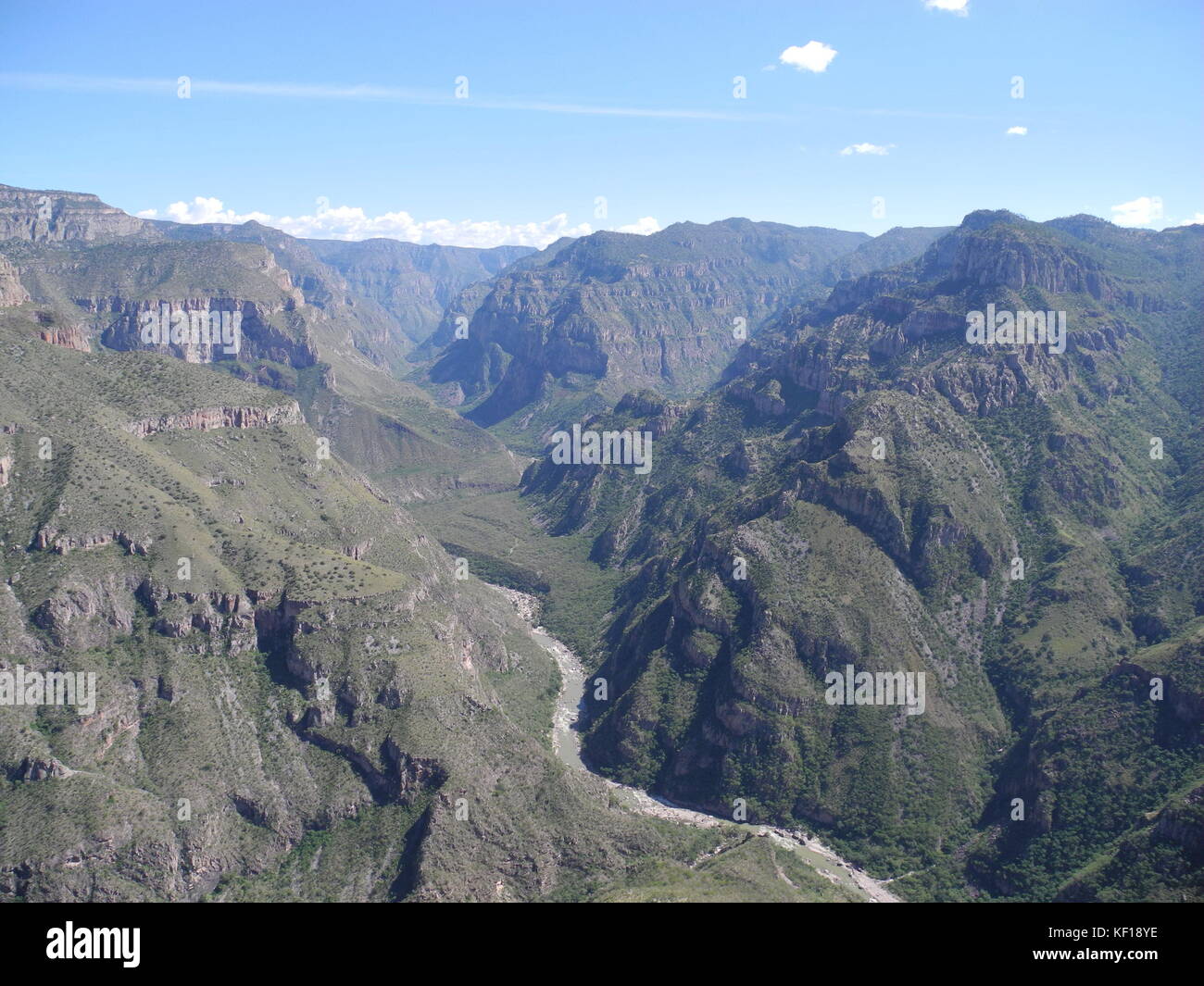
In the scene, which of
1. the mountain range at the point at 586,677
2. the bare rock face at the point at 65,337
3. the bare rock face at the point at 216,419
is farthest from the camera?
the bare rock face at the point at 65,337

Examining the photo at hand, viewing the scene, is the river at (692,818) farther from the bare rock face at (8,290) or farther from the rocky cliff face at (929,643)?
the bare rock face at (8,290)

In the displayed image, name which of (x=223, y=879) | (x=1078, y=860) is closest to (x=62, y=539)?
(x=223, y=879)

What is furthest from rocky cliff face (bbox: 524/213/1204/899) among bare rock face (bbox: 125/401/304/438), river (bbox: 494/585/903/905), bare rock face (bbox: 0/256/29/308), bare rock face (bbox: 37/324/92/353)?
bare rock face (bbox: 0/256/29/308)

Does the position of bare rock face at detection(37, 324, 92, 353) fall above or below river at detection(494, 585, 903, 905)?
above

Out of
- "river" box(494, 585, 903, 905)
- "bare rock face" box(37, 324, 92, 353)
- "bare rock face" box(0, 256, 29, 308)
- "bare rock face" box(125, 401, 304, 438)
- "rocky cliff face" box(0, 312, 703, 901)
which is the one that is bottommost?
"river" box(494, 585, 903, 905)

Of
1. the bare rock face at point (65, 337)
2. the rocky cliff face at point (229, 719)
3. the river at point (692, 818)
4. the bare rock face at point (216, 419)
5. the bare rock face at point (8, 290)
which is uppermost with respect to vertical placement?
the bare rock face at point (8, 290)

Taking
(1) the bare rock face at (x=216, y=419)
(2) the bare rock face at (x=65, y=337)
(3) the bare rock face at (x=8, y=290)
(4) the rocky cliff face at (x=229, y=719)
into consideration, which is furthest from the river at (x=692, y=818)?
(3) the bare rock face at (x=8, y=290)

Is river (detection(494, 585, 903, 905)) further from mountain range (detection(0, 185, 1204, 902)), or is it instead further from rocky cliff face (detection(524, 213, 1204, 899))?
rocky cliff face (detection(524, 213, 1204, 899))

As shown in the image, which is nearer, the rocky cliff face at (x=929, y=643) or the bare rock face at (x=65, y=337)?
the rocky cliff face at (x=929, y=643)

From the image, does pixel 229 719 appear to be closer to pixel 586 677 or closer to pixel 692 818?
pixel 692 818

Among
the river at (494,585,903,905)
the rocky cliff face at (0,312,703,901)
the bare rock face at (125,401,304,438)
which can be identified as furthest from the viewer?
the bare rock face at (125,401,304,438)

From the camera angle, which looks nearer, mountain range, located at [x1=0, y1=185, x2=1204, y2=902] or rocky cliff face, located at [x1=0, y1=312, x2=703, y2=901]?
rocky cliff face, located at [x1=0, y1=312, x2=703, y2=901]
